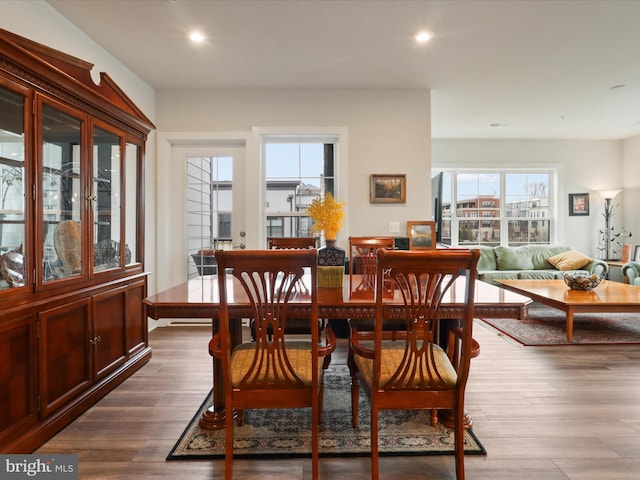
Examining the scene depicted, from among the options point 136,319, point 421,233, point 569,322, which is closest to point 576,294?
point 569,322

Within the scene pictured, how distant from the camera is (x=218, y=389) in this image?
1902 mm

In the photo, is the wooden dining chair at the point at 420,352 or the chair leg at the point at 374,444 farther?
the chair leg at the point at 374,444

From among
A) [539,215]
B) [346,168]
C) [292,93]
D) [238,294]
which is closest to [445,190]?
[539,215]

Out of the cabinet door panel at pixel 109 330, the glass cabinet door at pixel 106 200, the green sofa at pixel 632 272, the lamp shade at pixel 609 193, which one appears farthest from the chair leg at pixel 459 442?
the lamp shade at pixel 609 193

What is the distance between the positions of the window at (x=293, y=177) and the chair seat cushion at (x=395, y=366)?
2480 mm

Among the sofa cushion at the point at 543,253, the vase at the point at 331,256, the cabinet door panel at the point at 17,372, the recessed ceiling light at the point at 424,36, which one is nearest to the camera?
the cabinet door panel at the point at 17,372

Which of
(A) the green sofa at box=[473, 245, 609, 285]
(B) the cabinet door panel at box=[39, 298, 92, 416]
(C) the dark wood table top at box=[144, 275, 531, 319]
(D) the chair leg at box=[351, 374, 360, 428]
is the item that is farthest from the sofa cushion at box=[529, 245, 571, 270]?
(B) the cabinet door panel at box=[39, 298, 92, 416]

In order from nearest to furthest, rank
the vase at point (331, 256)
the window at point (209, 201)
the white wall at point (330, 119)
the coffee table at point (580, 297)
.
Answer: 1. the vase at point (331, 256)
2. the coffee table at point (580, 297)
3. the white wall at point (330, 119)
4. the window at point (209, 201)

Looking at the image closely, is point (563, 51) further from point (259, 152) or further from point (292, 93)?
point (259, 152)

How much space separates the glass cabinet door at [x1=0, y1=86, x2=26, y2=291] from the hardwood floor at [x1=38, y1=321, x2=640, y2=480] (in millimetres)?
934

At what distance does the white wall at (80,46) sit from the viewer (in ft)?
7.01

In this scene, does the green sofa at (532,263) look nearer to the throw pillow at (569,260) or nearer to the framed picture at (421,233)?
the throw pillow at (569,260)

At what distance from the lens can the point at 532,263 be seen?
542 centimetres

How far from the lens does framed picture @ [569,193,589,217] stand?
596 cm
